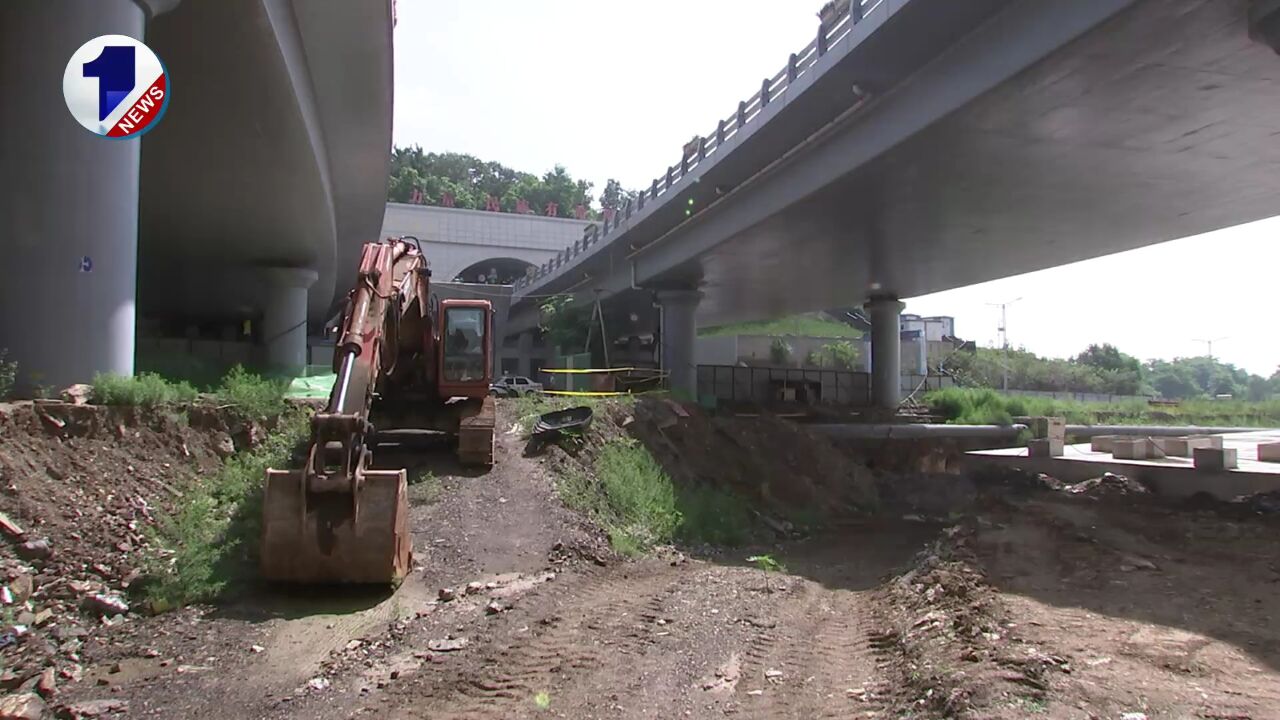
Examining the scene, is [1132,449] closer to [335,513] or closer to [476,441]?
[476,441]

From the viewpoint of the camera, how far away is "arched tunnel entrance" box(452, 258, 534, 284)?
90.6 metres

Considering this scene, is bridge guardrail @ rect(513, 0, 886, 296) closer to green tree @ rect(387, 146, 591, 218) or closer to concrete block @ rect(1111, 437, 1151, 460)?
concrete block @ rect(1111, 437, 1151, 460)

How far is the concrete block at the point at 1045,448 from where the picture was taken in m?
19.5

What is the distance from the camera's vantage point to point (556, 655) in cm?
750

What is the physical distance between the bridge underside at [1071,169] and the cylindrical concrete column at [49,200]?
48.6 feet

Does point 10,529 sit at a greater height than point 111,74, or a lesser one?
lesser

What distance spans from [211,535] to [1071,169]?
1866 centimetres

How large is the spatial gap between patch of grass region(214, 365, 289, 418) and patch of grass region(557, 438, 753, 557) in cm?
519

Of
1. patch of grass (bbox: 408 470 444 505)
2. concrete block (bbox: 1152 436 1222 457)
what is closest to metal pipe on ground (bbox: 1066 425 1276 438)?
concrete block (bbox: 1152 436 1222 457)

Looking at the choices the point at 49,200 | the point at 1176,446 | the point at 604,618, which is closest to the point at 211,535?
the point at 604,618

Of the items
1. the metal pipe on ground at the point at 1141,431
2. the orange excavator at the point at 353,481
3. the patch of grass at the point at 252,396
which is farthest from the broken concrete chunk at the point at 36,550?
the metal pipe on ground at the point at 1141,431

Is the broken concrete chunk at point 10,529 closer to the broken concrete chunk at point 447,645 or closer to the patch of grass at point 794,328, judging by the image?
the broken concrete chunk at point 447,645

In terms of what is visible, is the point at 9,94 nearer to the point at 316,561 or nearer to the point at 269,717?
the point at 316,561

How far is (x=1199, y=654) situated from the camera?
273 inches
